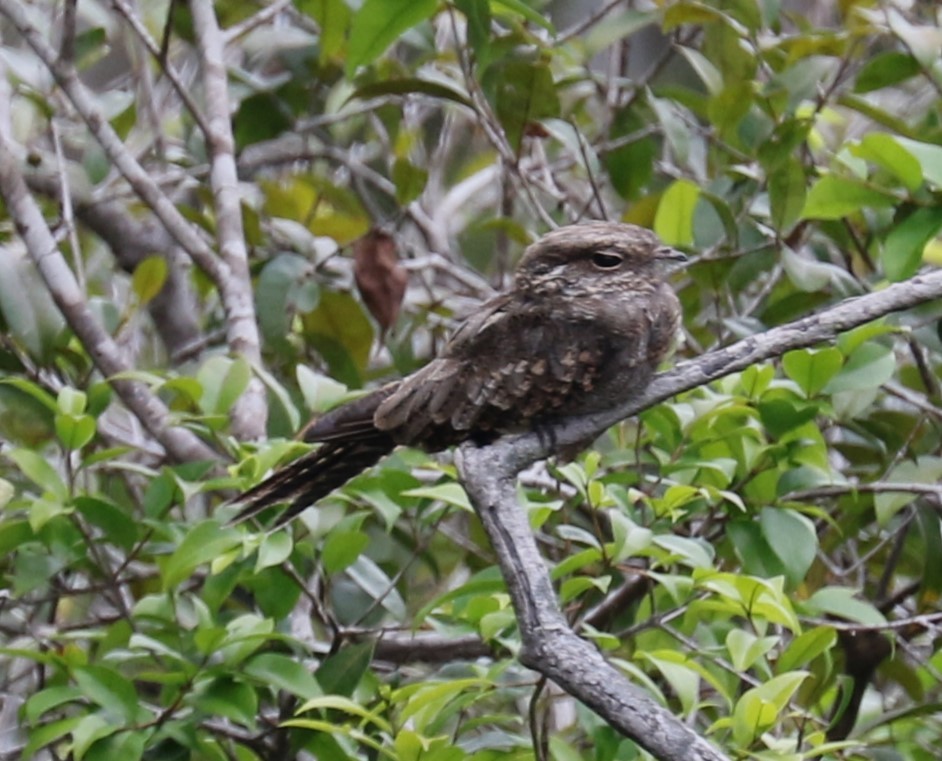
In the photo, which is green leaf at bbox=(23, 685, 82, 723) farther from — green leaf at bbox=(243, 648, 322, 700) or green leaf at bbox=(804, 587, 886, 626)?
green leaf at bbox=(804, 587, 886, 626)

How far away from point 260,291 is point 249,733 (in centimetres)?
112

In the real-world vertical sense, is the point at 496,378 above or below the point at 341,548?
above

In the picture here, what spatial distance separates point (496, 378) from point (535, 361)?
8cm

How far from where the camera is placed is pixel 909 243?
8.27 feet

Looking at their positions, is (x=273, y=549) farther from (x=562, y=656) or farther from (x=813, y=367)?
(x=813, y=367)

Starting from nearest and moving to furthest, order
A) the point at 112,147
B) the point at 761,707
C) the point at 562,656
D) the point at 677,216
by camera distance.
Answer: the point at 562,656 < the point at 761,707 < the point at 677,216 < the point at 112,147

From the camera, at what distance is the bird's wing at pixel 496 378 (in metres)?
2.29

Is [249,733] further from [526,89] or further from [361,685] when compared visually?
[526,89]

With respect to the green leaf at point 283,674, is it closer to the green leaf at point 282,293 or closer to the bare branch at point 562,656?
the bare branch at point 562,656

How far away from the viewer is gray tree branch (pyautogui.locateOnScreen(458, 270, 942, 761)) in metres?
1.62

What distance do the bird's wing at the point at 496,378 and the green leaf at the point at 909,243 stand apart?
0.57 meters

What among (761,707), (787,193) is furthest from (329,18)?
(761,707)

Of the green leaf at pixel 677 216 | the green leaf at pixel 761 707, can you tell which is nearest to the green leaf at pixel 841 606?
the green leaf at pixel 761 707

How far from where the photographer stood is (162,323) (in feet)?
13.1
